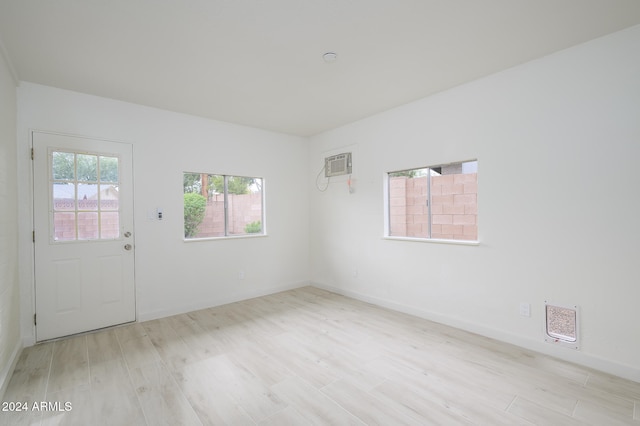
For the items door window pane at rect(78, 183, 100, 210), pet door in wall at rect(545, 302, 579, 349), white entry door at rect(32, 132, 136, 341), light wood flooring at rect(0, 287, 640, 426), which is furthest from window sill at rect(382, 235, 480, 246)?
door window pane at rect(78, 183, 100, 210)

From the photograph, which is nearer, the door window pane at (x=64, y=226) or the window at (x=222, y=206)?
the door window pane at (x=64, y=226)

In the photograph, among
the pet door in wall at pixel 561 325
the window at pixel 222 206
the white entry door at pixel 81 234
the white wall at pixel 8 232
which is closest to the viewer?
the white wall at pixel 8 232

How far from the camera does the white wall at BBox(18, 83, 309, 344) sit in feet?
10.1

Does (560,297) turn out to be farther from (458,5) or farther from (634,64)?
(458,5)

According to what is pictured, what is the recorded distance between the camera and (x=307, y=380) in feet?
7.59

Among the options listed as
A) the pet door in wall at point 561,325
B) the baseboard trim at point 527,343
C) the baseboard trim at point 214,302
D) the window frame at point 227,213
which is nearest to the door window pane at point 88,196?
the window frame at point 227,213

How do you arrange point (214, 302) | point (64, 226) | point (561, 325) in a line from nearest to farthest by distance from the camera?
point (561, 325)
point (64, 226)
point (214, 302)

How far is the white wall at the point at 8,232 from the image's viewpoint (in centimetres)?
228

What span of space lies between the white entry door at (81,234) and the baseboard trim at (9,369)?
31 cm

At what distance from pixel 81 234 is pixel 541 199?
474cm

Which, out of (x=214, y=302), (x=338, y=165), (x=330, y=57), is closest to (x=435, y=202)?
(x=338, y=165)

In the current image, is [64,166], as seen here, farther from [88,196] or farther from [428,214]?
[428,214]

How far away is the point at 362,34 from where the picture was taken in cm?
227

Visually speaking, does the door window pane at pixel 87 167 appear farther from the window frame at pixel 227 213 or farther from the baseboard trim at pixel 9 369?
the baseboard trim at pixel 9 369
